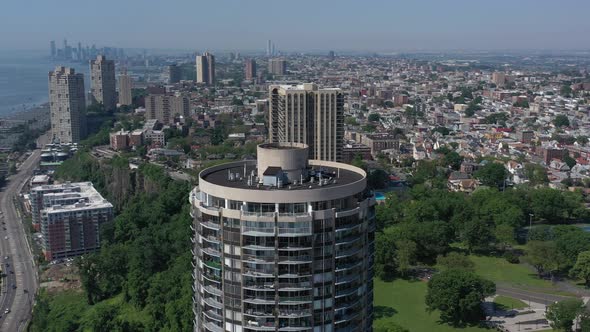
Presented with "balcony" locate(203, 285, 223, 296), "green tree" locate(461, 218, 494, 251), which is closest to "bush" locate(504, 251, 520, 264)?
"green tree" locate(461, 218, 494, 251)

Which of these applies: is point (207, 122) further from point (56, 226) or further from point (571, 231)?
point (571, 231)

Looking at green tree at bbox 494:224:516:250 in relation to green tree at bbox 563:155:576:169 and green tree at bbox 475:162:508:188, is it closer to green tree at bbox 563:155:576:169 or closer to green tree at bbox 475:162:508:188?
green tree at bbox 475:162:508:188

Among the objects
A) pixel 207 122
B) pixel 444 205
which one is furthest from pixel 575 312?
pixel 207 122

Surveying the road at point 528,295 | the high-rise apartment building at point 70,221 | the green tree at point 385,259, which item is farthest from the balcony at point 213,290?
the high-rise apartment building at point 70,221

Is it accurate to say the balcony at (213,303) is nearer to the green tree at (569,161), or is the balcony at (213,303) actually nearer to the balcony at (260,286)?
the balcony at (260,286)

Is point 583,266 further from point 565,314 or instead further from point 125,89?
point 125,89

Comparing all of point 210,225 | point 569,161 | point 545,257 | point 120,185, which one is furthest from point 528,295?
point 120,185
